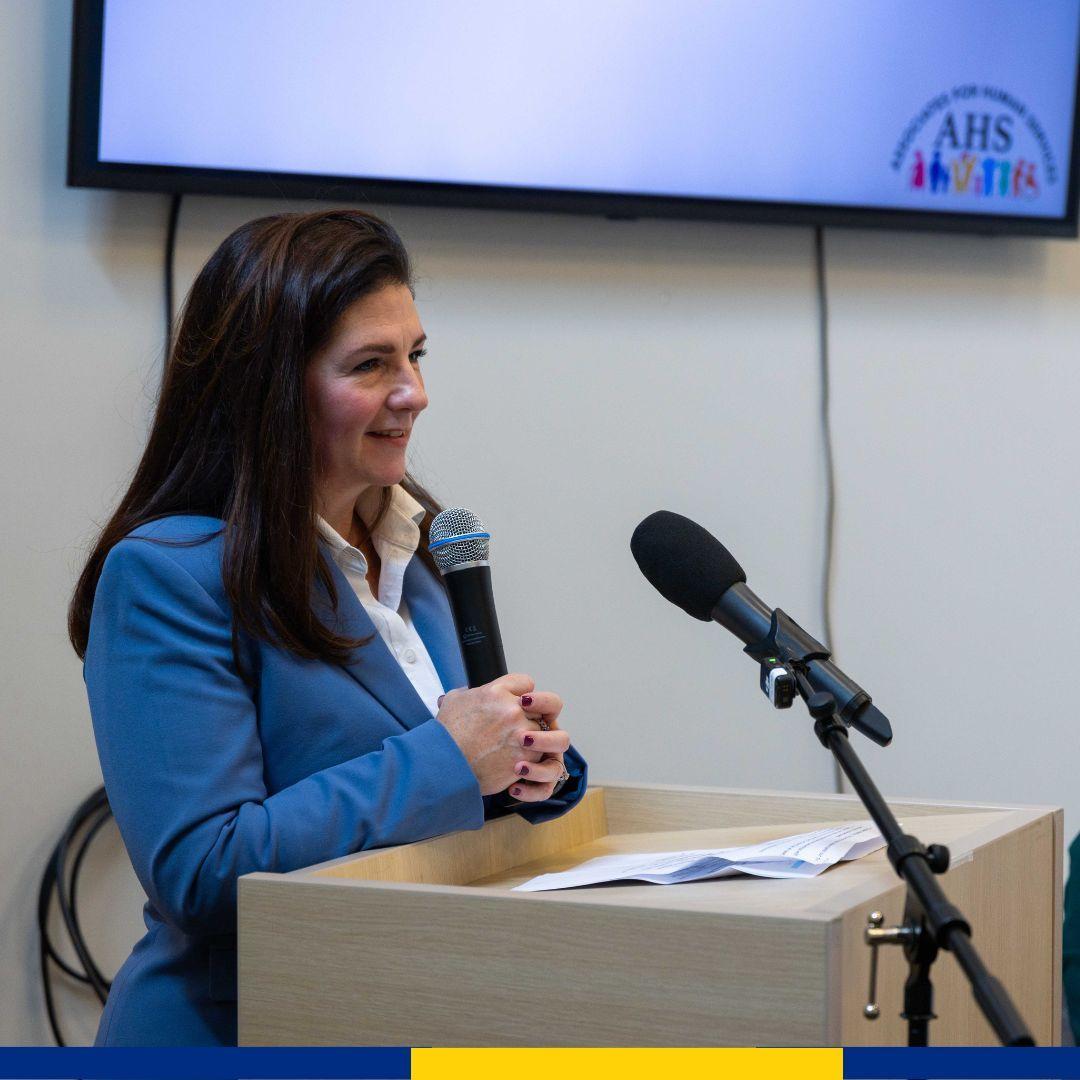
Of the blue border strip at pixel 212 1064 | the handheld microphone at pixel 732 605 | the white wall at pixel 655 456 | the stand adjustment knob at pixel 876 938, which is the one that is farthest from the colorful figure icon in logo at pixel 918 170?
the blue border strip at pixel 212 1064

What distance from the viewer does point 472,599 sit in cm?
131

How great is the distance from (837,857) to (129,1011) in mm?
648

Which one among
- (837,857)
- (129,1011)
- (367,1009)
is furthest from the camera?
(129,1011)

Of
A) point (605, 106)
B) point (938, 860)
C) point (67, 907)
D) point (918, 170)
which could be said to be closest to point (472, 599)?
point (938, 860)

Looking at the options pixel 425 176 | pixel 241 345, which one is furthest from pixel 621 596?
pixel 241 345

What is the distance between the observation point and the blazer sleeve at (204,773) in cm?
119

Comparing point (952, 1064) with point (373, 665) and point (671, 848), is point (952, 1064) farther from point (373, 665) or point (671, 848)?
point (373, 665)

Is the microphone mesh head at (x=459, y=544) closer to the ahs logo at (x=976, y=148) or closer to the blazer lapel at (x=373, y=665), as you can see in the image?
the blazer lapel at (x=373, y=665)

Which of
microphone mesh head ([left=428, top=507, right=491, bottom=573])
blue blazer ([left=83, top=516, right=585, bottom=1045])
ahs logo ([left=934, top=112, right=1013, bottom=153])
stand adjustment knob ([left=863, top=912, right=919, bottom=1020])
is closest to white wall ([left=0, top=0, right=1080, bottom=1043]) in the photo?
ahs logo ([left=934, top=112, right=1013, bottom=153])

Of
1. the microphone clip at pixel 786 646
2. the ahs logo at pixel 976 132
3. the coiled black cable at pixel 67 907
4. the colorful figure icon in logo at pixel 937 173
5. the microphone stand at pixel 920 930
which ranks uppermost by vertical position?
the ahs logo at pixel 976 132

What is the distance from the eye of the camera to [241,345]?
1.40 meters

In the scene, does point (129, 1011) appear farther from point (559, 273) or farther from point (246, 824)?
point (559, 273)

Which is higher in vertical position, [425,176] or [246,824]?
[425,176]

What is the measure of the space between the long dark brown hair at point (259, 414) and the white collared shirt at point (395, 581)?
0.23 ft
